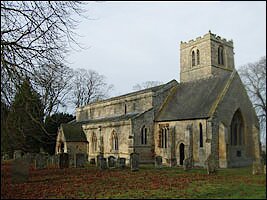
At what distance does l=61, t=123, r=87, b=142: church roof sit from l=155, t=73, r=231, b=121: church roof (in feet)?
38.3

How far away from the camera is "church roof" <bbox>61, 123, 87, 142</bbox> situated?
37.0 metres

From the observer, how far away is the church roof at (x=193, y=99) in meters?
28.5

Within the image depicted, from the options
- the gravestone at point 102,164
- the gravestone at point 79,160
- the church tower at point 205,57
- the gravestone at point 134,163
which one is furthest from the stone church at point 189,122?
the gravestone at point 79,160

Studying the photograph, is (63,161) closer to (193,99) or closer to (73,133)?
(193,99)

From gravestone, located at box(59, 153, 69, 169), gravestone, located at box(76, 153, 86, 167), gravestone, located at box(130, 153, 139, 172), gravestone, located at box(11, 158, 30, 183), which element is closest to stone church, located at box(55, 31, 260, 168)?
gravestone, located at box(130, 153, 139, 172)

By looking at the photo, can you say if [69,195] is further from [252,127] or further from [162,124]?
[252,127]

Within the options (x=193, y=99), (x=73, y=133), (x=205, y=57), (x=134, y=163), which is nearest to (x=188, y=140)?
(x=193, y=99)

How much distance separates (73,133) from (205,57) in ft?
63.6

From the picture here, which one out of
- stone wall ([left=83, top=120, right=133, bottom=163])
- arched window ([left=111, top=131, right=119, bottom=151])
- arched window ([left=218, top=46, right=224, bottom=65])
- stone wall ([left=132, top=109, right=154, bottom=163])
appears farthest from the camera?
arched window ([left=218, top=46, right=224, bottom=65])

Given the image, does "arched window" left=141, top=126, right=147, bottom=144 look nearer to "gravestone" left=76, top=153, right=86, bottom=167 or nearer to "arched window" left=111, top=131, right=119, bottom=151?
"arched window" left=111, top=131, right=119, bottom=151

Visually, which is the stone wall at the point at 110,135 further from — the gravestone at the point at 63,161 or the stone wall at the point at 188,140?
the gravestone at the point at 63,161

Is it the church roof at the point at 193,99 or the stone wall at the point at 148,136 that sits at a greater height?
the church roof at the point at 193,99

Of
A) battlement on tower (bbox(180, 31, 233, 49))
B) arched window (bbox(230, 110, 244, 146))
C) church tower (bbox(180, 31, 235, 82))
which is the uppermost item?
battlement on tower (bbox(180, 31, 233, 49))

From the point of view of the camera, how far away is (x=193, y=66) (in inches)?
1519
